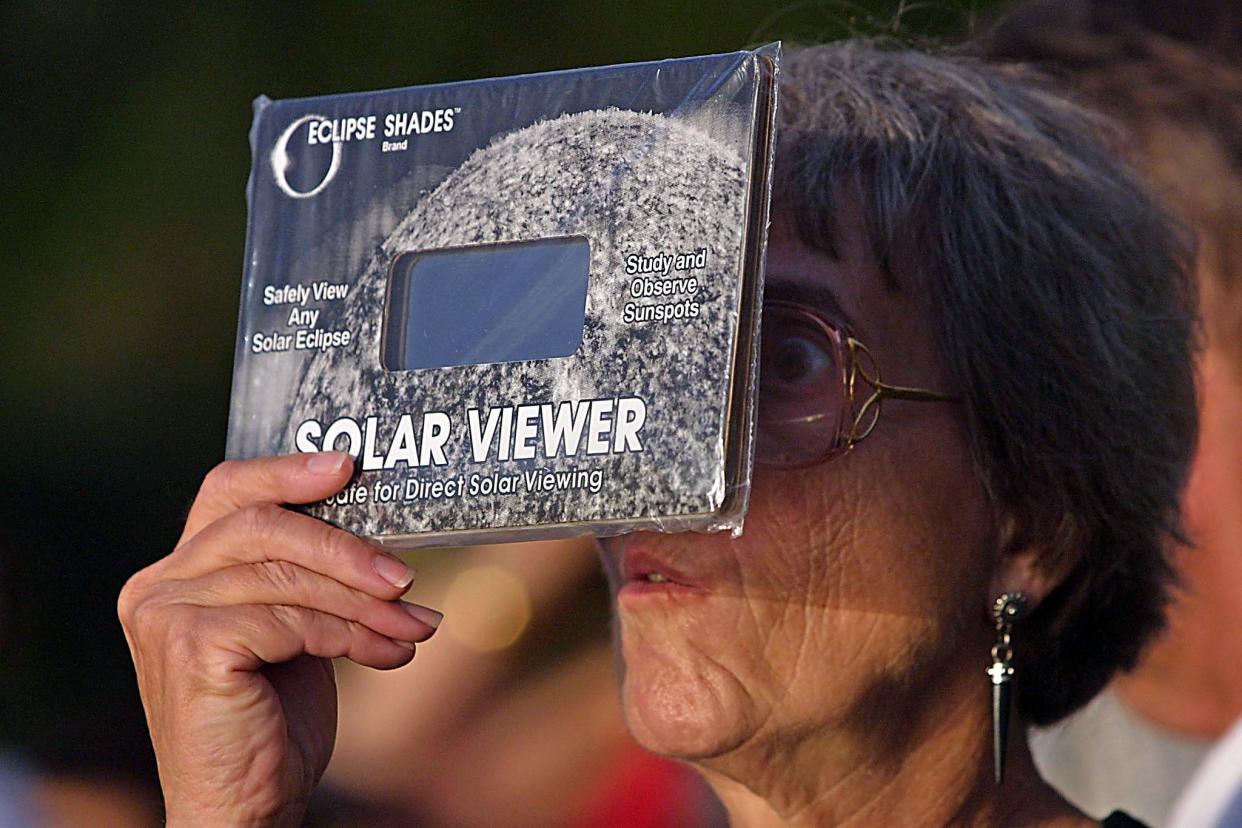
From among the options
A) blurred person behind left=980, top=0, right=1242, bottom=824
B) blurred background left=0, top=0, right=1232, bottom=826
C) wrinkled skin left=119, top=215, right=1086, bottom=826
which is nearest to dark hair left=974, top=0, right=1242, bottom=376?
blurred person behind left=980, top=0, right=1242, bottom=824

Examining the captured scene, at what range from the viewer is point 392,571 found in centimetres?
158

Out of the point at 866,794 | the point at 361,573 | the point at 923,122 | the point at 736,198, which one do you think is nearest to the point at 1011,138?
the point at 923,122

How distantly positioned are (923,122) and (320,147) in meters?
0.78

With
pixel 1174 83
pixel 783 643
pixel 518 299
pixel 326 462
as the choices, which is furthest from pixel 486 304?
pixel 1174 83

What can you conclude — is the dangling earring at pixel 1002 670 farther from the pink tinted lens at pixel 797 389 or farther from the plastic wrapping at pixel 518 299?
the plastic wrapping at pixel 518 299

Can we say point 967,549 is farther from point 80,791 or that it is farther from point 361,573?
point 80,791

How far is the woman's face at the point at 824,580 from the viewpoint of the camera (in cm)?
187

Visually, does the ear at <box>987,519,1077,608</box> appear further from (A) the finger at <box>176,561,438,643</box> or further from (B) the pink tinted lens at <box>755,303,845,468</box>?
(A) the finger at <box>176,561,438,643</box>

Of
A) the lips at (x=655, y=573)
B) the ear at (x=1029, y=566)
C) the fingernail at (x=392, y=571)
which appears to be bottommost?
the fingernail at (x=392, y=571)

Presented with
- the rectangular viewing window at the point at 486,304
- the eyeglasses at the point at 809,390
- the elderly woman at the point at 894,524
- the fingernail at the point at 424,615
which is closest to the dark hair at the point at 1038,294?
the elderly woman at the point at 894,524

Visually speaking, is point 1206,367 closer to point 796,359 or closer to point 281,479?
point 796,359

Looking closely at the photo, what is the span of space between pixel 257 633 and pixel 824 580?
0.65 meters

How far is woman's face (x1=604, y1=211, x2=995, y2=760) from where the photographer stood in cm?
187

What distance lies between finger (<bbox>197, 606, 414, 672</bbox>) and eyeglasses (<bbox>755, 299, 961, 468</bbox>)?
49 centimetres
